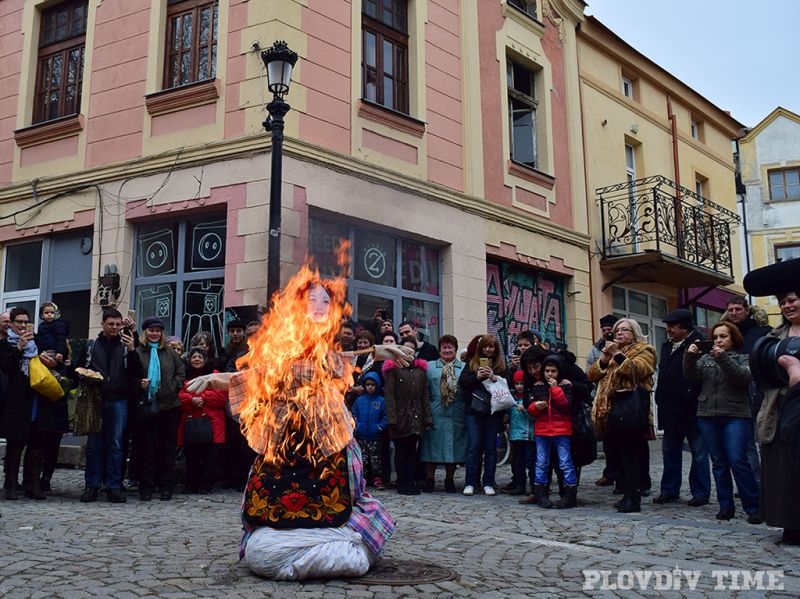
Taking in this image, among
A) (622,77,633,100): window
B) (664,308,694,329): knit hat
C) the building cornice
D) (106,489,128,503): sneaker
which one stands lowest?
(106,489,128,503): sneaker

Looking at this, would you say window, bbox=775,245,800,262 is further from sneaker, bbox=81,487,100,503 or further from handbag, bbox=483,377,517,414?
sneaker, bbox=81,487,100,503

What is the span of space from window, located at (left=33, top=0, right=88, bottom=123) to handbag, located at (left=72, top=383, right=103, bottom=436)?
6.51m

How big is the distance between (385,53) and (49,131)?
17.6ft

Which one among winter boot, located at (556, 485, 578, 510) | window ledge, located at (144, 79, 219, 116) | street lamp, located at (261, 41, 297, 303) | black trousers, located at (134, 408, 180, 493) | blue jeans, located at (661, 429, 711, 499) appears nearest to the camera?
winter boot, located at (556, 485, 578, 510)

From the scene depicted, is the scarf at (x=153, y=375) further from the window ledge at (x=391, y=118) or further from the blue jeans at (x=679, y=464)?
the window ledge at (x=391, y=118)

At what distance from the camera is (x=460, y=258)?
43.3 feet

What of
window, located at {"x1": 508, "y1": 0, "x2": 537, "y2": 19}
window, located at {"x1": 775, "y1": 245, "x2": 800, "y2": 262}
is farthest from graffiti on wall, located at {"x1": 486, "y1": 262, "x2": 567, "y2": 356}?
window, located at {"x1": 775, "y1": 245, "x2": 800, "y2": 262}

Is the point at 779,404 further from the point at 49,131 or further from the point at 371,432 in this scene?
the point at 49,131

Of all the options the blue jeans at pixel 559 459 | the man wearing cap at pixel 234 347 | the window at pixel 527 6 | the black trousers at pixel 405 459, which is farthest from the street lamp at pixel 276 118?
the window at pixel 527 6

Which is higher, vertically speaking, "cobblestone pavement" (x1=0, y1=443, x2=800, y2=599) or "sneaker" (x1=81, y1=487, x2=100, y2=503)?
"sneaker" (x1=81, y1=487, x2=100, y2=503)

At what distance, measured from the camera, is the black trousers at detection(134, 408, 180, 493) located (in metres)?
8.27

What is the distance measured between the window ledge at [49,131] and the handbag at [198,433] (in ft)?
20.1

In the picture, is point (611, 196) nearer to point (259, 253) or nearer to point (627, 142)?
point (627, 142)

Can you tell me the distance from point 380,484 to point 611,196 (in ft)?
32.6
